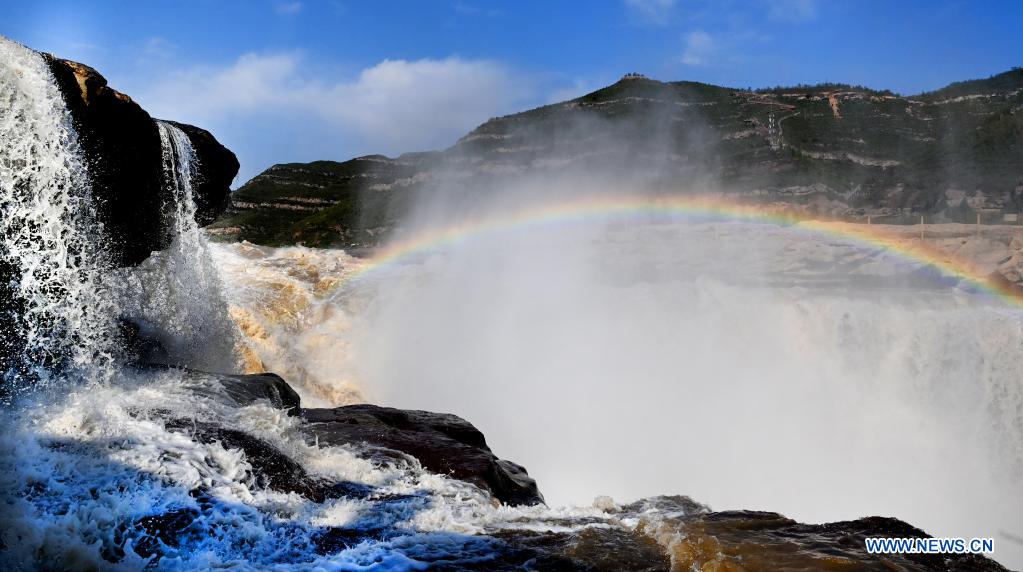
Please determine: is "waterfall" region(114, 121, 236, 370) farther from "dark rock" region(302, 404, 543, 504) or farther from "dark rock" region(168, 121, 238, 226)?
"dark rock" region(302, 404, 543, 504)

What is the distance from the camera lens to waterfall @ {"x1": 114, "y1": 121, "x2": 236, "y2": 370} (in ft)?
31.7

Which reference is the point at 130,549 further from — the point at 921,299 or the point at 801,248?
the point at 801,248

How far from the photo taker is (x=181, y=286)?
11031 mm

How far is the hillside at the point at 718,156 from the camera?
36.2 m

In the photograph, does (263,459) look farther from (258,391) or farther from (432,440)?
(432,440)

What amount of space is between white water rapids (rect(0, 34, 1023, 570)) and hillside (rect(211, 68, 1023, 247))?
15.8 metres

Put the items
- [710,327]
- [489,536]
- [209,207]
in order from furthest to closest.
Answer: [710,327]
[209,207]
[489,536]

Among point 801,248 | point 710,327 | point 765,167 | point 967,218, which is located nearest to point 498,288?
point 710,327

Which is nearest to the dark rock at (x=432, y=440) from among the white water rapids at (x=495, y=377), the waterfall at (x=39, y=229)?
the white water rapids at (x=495, y=377)

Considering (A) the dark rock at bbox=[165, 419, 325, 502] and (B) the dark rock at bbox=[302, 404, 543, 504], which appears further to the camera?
(B) the dark rock at bbox=[302, 404, 543, 504]

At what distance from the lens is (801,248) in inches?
739

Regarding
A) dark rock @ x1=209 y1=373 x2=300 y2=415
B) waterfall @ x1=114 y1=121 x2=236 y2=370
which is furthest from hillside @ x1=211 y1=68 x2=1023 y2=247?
dark rock @ x1=209 y1=373 x2=300 y2=415

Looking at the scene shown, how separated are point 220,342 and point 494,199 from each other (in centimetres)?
2614

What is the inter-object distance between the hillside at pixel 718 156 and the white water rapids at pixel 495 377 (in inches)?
621
